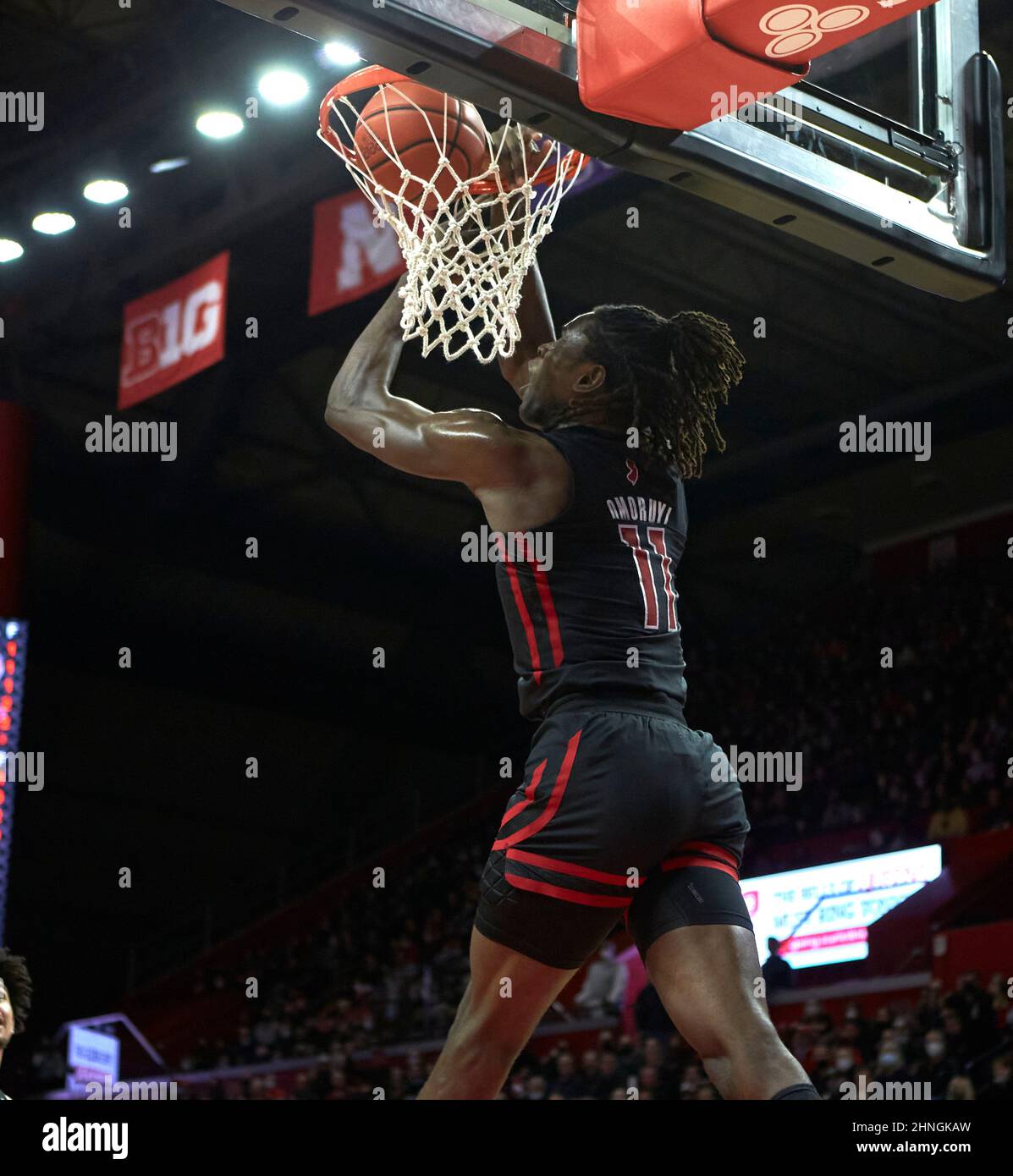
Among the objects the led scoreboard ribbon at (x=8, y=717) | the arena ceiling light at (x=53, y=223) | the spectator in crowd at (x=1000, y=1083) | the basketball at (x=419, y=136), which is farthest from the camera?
the arena ceiling light at (x=53, y=223)

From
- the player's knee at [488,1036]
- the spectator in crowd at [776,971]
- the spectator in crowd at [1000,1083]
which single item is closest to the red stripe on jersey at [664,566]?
the player's knee at [488,1036]

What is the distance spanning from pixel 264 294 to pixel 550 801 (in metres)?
10.2

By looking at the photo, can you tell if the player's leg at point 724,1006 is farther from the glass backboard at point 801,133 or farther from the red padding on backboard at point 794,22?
the red padding on backboard at point 794,22

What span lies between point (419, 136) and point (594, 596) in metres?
1.52

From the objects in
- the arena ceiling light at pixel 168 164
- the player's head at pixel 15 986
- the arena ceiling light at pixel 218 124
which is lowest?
the player's head at pixel 15 986

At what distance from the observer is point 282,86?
A: 36.3ft

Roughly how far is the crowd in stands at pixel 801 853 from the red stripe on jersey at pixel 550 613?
6.38m

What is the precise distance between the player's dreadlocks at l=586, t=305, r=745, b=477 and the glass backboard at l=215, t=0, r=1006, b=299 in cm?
41

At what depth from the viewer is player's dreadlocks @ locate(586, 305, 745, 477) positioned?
3537 mm

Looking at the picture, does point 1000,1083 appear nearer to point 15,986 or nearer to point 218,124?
point 15,986

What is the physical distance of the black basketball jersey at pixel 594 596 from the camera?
3.31m

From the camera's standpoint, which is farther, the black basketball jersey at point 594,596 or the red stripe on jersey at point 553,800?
the black basketball jersey at point 594,596

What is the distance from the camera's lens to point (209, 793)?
22.8m
